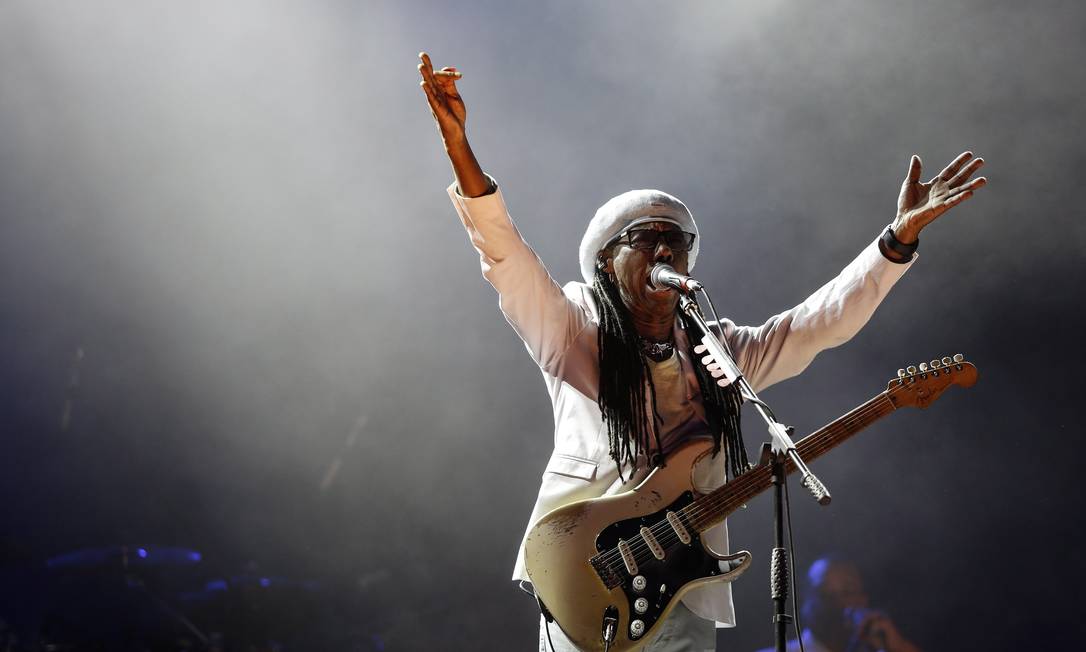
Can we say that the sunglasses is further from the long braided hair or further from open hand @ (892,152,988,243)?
open hand @ (892,152,988,243)

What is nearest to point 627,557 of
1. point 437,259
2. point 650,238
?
point 650,238

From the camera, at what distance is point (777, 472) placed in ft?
6.22

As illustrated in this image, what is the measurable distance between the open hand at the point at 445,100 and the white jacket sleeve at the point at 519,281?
0.54 ft

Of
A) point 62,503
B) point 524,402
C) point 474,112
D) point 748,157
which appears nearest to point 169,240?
point 62,503

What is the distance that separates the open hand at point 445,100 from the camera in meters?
2.21

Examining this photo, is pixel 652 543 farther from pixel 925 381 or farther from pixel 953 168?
pixel 953 168

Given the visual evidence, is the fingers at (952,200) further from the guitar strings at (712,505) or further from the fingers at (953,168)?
the guitar strings at (712,505)

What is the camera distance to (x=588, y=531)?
225 cm

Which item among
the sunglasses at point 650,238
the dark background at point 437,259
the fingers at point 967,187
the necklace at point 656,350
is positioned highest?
the dark background at point 437,259

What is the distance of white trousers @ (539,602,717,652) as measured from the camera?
223 centimetres

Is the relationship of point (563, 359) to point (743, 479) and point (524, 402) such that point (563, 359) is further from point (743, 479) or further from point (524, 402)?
point (524, 402)

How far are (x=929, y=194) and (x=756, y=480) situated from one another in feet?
3.32

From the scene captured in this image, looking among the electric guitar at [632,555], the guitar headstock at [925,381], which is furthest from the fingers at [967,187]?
the electric guitar at [632,555]

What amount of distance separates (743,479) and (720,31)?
12.8 feet
